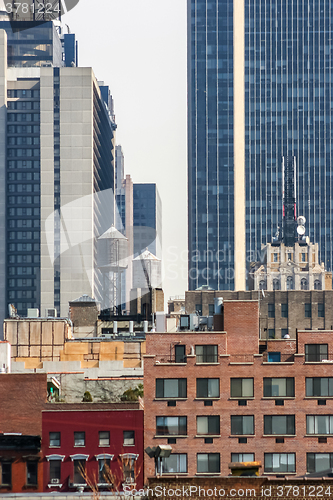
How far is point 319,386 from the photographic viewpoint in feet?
229

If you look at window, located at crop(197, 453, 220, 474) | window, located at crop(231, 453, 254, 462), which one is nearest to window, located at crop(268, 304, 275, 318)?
window, located at crop(231, 453, 254, 462)

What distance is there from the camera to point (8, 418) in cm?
7038

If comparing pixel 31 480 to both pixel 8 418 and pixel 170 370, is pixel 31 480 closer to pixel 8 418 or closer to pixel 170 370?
pixel 8 418

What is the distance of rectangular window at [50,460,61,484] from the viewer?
67.3 metres

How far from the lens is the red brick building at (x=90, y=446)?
67375mm

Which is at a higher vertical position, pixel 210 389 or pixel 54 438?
pixel 210 389

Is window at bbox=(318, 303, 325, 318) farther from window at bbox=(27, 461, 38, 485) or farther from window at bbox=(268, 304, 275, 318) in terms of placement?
window at bbox=(27, 461, 38, 485)

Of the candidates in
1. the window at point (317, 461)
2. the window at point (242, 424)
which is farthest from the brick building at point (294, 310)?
the window at point (317, 461)

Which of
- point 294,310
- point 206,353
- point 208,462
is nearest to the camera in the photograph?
point 208,462

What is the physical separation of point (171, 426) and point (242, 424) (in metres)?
4.67


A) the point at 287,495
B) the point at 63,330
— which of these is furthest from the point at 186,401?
the point at 63,330

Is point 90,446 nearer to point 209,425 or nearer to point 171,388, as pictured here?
point 171,388

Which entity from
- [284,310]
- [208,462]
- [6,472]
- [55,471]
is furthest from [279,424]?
[284,310]

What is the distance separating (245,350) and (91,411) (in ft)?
37.7
